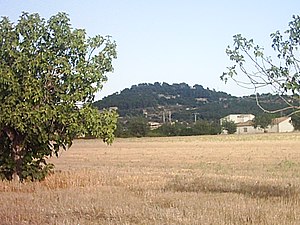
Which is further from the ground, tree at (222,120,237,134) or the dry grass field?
tree at (222,120,237,134)

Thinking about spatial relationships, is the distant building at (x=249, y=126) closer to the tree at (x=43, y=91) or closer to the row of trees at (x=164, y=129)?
the row of trees at (x=164, y=129)

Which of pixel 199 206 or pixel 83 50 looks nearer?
pixel 199 206

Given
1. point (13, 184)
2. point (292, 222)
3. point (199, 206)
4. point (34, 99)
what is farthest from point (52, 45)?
point (292, 222)

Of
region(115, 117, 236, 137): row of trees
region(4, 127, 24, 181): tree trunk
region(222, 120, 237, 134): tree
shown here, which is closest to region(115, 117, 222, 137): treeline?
region(115, 117, 236, 137): row of trees

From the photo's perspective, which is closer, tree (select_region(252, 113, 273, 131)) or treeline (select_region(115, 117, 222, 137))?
treeline (select_region(115, 117, 222, 137))

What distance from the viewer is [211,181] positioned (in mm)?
22844

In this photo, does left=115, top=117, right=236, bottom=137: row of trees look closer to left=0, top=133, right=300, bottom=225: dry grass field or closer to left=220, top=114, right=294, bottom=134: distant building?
left=220, top=114, right=294, bottom=134: distant building

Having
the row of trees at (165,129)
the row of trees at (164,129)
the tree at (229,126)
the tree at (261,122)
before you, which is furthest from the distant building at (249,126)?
the row of trees at (164,129)

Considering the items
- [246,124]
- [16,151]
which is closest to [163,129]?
[246,124]

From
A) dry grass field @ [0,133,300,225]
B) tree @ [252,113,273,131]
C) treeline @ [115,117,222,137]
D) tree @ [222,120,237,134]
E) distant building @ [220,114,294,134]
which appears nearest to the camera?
dry grass field @ [0,133,300,225]

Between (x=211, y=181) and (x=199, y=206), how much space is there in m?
8.74

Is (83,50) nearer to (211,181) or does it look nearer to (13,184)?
(13,184)

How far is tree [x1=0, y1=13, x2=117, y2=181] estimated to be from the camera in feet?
66.8

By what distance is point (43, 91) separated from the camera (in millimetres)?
20891
